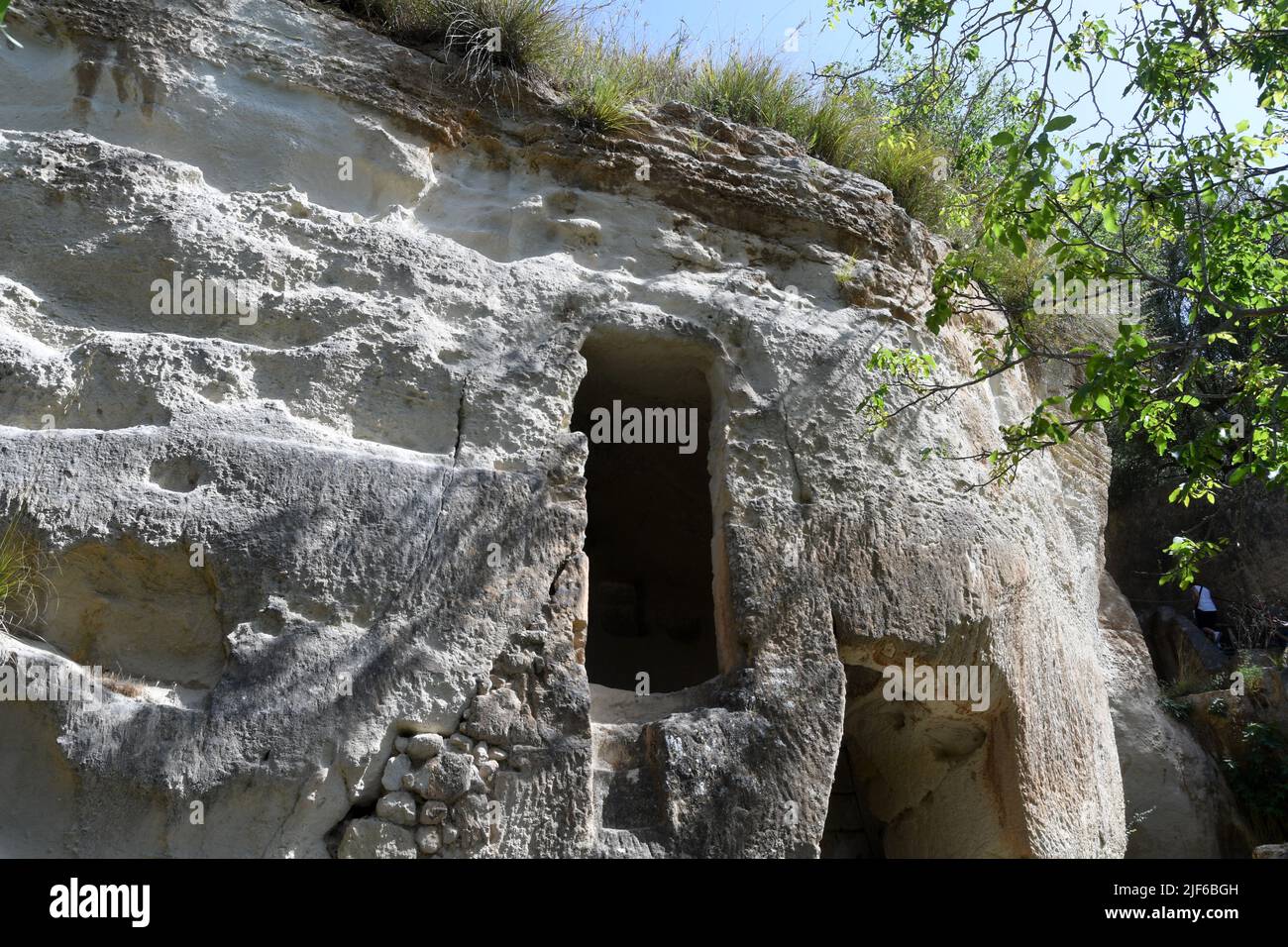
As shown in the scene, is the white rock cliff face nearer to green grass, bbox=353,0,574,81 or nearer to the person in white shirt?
green grass, bbox=353,0,574,81

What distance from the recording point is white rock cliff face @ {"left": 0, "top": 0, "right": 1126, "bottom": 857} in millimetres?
3855

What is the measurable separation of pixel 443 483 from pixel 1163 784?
18.1 feet

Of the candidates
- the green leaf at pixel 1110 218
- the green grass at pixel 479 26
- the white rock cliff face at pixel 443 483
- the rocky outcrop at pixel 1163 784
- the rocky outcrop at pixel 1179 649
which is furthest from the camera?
the rocky outcrop at pixel 1179 649

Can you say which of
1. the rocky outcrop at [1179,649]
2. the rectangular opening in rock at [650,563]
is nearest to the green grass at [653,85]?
the rectangular opening in rock at [650,563]

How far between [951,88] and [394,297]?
2.93 meters

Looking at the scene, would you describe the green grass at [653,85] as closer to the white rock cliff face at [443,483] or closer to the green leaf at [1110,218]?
the white rock cliff face at [443,483]

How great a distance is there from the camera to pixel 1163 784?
7.58m

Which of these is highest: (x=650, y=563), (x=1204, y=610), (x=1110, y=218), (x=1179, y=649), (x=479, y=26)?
(x=479, y=26)

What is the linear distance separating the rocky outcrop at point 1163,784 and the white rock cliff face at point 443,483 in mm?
1793

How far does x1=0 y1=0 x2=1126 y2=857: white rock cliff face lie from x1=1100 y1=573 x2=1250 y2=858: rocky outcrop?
1793 millimetres

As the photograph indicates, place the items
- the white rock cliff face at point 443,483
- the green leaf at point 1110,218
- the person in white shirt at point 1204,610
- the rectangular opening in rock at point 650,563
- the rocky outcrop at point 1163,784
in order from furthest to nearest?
the person in white shirt at point 1204,610 → the rocky outcrop at point 1163,784 → the rectangular opening in rock at point 650,563 → the green leaf at point 1110,218 → the white rock cliff face at point 443,483

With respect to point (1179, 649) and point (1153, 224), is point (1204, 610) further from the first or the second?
point (1153, 224)

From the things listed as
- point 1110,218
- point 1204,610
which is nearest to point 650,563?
point 1110,218

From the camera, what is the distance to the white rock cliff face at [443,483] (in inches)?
152
